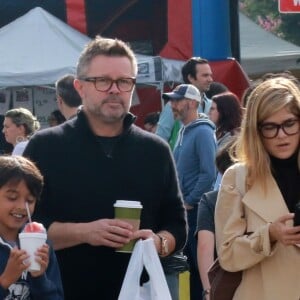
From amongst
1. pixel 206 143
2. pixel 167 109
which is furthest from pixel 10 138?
pixel 206 143

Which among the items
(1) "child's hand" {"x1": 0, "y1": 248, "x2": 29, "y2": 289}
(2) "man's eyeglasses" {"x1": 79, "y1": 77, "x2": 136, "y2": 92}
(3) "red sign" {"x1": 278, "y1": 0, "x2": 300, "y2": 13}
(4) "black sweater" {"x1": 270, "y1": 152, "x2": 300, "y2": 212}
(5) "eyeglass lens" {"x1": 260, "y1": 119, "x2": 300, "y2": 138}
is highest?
(3) "red sign" {"x1": 278, "y1": 0, "x2": 300, "y2": 13}

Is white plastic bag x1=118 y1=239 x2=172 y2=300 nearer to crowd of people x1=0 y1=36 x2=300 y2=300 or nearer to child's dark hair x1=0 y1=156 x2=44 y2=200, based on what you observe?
crowd of people x1=0 y1=36 x2=300 y2=300

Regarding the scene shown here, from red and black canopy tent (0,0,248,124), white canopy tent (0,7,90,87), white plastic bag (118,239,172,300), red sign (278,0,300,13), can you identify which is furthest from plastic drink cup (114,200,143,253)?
white canopy tent (0,7,90,87)

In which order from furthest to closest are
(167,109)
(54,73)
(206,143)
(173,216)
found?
(54,73), (167,109), (206,143), (173,216)

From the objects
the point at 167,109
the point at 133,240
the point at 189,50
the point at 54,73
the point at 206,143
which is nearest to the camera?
the point at 133,240

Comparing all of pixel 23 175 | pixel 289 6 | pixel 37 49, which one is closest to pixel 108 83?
pixel 23 175

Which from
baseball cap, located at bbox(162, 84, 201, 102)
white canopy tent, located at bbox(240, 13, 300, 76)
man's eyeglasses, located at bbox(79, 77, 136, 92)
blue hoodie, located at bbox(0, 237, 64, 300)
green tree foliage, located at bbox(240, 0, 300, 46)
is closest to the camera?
blue hoodie, located at bbox(0, 237, 64, 300)

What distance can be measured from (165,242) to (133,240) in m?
0.24

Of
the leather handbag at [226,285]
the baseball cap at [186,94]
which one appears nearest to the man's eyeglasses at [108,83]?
the leather handbag at [226,285]

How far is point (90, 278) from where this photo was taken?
14.3 feet

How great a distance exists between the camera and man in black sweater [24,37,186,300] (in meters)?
4.29

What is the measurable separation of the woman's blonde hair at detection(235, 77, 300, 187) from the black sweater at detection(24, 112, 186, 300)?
0.52 m

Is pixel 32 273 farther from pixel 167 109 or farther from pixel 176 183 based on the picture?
pixel 167 109

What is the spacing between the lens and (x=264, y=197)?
4.05m
